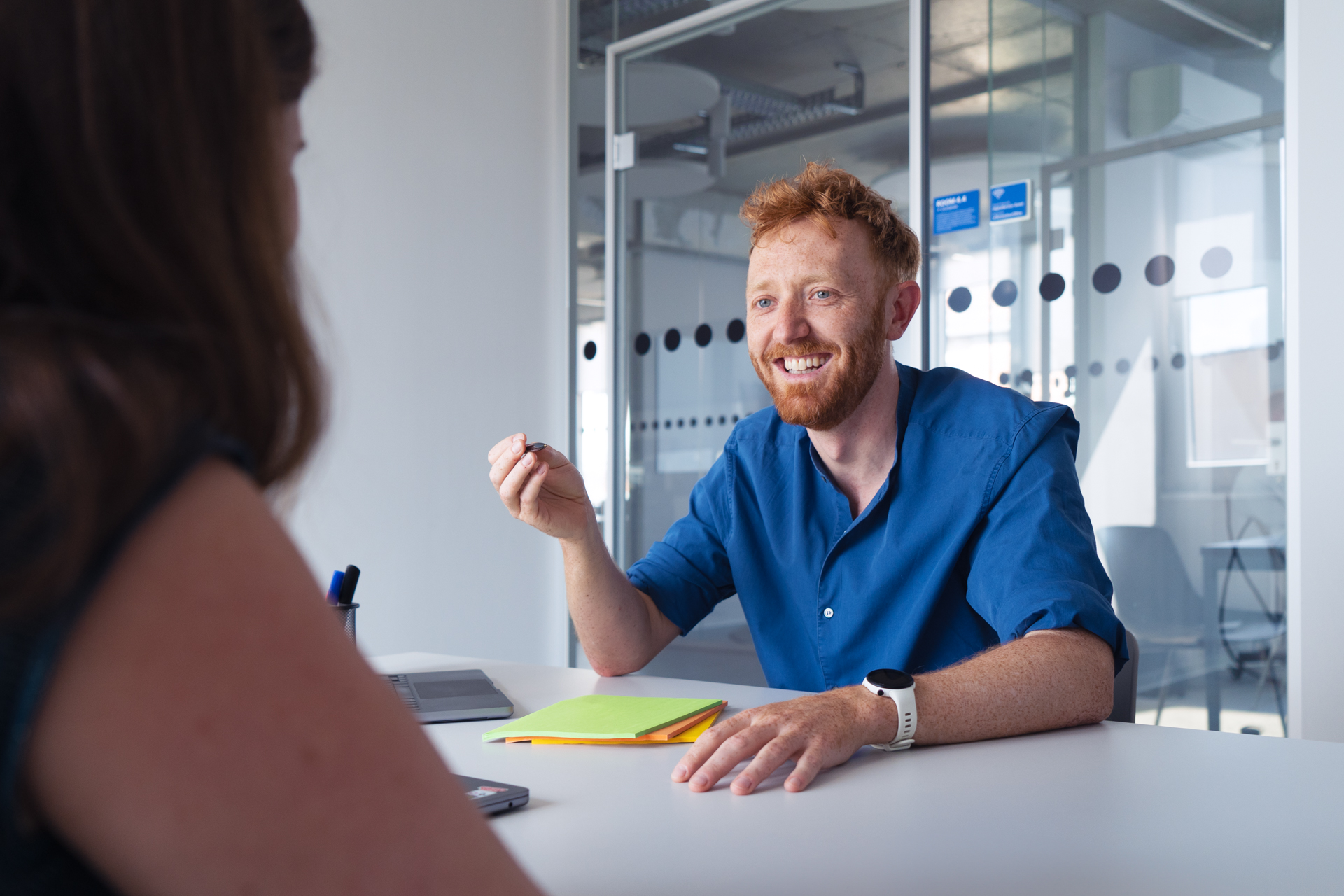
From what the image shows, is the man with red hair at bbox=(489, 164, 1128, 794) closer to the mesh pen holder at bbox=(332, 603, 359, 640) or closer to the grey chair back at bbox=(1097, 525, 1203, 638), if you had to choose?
the mesh pen holder at bbox=(332, 603, 359, 640)

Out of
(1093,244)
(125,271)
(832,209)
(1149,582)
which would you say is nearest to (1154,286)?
(1093,244)

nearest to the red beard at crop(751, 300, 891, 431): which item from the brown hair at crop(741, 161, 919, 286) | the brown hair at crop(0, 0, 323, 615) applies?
the brown hair at crop(741, 161, 919, 286)

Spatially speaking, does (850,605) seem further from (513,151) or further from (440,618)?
(513,151)

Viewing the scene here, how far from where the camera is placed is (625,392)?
3.94 metres

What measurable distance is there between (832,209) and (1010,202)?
4.13ft

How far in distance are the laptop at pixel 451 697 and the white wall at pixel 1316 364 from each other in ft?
6.10

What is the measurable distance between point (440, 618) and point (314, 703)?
3.43m

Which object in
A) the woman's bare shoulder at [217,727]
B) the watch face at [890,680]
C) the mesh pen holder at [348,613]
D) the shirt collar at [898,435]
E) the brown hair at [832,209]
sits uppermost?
the brown hair at [832,209]

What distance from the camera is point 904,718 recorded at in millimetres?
1134

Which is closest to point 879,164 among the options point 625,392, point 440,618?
point 625,392

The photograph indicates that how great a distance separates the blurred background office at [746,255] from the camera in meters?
2.49

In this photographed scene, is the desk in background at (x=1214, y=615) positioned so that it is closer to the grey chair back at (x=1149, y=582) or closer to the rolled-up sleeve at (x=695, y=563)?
the grey chair back at (x=1149, y=582)

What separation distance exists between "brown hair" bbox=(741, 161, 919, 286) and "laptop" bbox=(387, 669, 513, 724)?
1.00 meters

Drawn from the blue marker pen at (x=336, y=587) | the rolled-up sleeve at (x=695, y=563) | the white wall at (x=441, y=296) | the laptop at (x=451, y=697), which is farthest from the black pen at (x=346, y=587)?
the white wall at (x=441, y=296)
